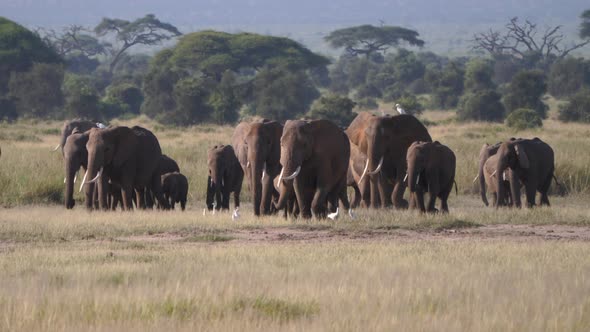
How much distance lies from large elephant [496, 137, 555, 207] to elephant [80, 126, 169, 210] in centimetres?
509

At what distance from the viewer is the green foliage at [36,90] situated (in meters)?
55.4

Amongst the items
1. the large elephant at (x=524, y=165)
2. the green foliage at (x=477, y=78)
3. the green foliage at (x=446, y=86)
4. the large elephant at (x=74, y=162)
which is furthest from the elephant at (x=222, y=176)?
the green foliage at (x=477, y=78)

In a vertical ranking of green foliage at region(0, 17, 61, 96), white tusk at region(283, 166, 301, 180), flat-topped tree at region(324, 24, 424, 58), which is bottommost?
white tusk at region(283, 166, 301, 180)

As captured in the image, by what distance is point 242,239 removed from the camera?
13.9m

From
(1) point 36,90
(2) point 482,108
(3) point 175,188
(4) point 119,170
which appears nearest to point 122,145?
(4) point 119,170

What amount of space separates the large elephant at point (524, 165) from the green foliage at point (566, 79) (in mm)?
50296

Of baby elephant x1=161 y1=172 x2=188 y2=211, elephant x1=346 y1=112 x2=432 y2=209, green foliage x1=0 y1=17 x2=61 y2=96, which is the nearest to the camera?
elephant x1=346 y1=112 x2=432 y2=209

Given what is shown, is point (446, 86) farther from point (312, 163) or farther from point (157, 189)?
point (312, 163)

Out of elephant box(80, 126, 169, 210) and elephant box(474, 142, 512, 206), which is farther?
elephant box(474, 142, 512, 206)

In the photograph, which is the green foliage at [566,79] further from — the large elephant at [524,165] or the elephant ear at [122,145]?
the elephant ear at [122,145]

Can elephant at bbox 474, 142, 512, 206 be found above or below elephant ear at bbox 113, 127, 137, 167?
below

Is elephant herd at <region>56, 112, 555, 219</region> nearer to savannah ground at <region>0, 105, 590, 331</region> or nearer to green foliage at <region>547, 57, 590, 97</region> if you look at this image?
savannah ground at <region>0, 105, 590, 331</region>

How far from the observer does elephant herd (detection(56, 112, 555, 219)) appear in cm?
1586

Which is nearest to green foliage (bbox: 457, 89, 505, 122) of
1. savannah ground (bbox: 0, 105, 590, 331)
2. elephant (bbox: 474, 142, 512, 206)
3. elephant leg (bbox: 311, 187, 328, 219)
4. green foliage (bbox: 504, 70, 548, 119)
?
green foliage (bbox: 504, 70, 548, 119)
